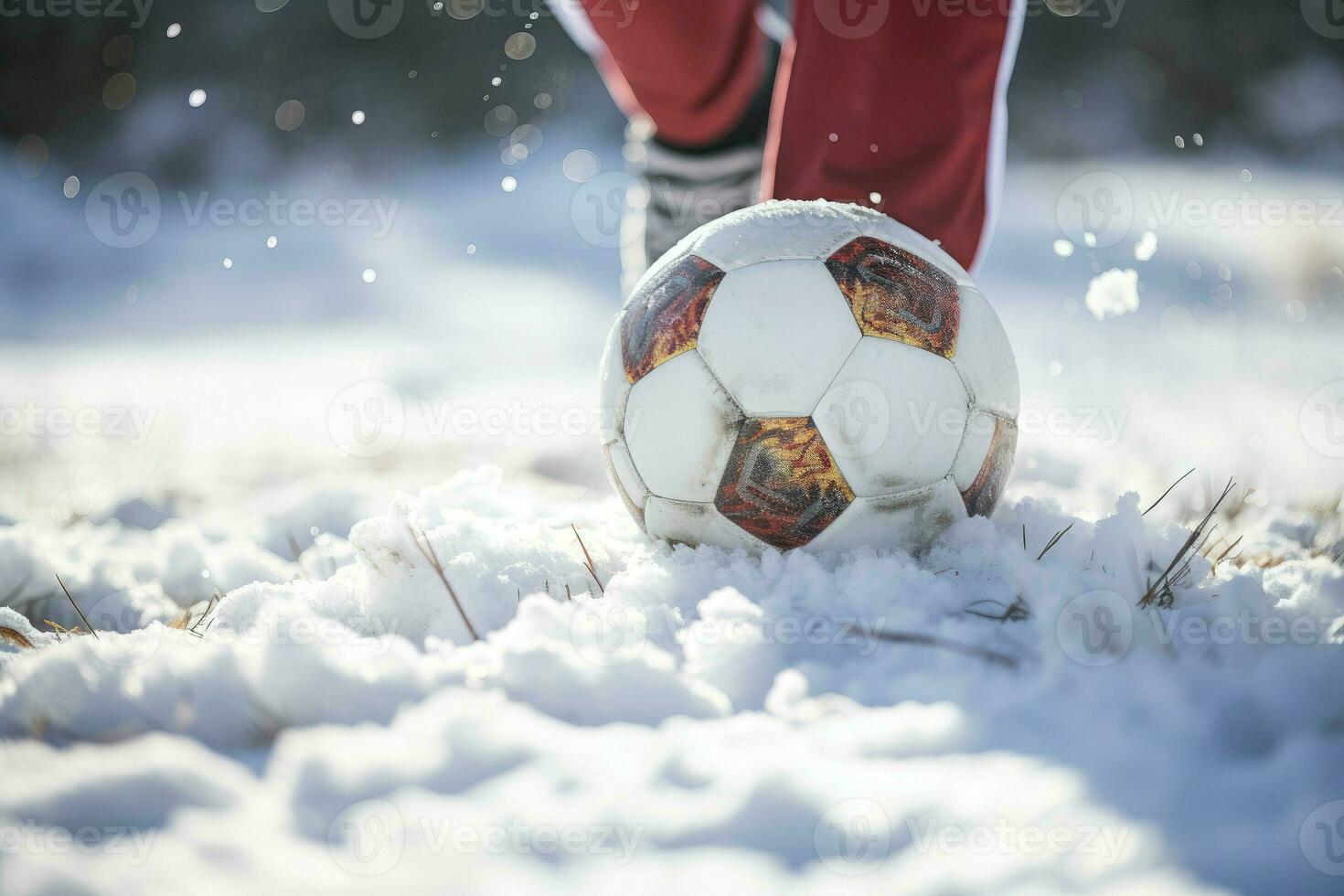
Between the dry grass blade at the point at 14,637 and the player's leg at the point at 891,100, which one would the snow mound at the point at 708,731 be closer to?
the dry grass blade at the point at 14,637

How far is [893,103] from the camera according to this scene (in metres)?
2.71

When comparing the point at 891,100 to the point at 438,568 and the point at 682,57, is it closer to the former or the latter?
the point at 682,57

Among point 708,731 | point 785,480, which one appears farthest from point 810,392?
point 708,731

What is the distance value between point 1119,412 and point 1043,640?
2.48 metres

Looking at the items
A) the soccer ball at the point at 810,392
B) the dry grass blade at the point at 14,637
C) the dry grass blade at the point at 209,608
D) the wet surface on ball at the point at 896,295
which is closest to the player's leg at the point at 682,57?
the soccer ball at the point at 810,392

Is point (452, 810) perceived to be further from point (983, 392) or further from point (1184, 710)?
point (983, 392)

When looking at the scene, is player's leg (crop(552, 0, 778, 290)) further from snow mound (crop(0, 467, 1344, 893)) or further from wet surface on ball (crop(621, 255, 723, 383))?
snow mound (crop(0, 467, 1344, 893))

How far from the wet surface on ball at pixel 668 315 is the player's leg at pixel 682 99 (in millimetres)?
1268

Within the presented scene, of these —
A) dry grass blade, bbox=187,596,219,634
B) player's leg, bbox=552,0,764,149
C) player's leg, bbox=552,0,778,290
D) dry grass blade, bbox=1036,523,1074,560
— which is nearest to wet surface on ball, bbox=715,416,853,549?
dry grass blade, bbox=1036,523,1074,560

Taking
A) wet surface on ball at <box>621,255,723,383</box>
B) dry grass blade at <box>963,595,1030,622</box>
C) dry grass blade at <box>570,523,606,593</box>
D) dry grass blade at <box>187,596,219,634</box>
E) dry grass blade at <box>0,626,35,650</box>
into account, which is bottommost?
dry grass blade at <box>187,596,219,634</box>

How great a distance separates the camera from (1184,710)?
1.26 meters

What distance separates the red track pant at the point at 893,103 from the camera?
268 centimetres

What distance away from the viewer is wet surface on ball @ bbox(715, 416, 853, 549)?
1.78m

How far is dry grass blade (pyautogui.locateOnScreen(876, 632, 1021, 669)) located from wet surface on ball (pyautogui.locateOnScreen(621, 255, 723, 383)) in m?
0.72
